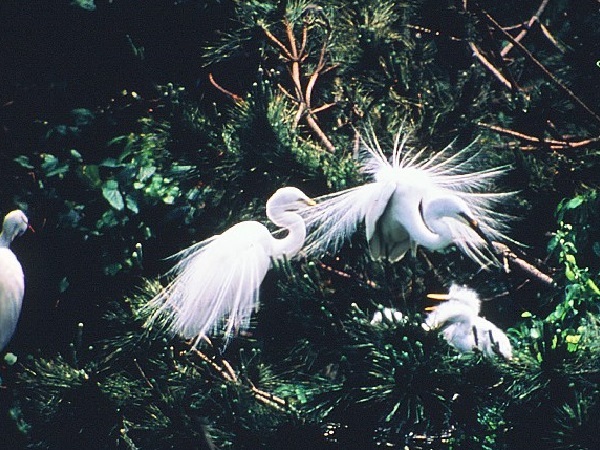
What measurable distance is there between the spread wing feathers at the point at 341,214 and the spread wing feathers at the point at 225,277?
0.12 metres

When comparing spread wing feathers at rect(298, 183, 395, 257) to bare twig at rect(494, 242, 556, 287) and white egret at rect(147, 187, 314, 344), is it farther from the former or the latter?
bare twig at rect(494, 242, 556, 287)

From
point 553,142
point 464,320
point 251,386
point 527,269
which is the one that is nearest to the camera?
point 251,386

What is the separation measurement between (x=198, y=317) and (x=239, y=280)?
0.15 metres

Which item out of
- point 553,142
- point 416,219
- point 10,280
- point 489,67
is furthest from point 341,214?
point 10,280

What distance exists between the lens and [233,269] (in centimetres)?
227

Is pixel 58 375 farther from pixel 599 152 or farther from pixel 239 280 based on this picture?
pixel 599 152

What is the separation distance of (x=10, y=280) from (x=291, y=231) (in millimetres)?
813

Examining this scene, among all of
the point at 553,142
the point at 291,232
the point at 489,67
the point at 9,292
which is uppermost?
the point at 489,67

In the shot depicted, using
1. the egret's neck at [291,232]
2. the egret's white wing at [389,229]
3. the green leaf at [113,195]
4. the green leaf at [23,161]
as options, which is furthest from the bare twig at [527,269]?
the green leaf at [23,161]

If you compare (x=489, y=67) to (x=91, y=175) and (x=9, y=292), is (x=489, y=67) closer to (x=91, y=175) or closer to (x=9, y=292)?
(x=91, y=175)

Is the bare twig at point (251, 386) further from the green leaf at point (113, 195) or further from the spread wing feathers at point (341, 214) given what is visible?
the green leaf at point (113, 195)

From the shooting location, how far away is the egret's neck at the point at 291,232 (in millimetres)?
2209

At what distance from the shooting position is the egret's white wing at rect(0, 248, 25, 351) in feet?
8.87

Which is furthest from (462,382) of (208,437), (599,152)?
(599,152)
